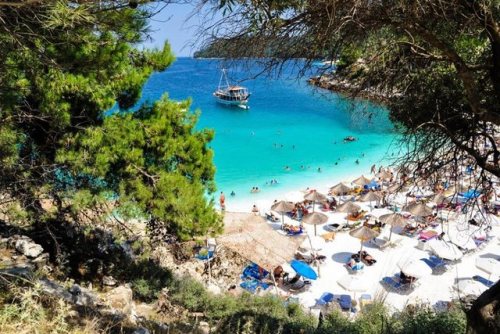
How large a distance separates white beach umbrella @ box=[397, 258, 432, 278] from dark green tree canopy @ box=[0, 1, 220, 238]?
6.58 metres

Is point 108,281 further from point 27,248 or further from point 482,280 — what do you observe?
point 482,280

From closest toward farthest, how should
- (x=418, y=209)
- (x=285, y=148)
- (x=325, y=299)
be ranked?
(x=325, y=299), (x=418, y=209), (x=285, y=148)

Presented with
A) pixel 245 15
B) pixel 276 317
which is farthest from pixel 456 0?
pixel 276 317

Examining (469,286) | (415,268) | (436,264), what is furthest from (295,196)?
(469,286)

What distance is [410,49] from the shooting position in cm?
378

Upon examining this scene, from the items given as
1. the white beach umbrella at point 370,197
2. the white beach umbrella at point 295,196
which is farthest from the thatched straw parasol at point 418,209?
the white beach umbrella at point 295,196

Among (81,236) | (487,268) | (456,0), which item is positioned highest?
(456,0)

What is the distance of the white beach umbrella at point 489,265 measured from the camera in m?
11.5

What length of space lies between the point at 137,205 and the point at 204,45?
4.86 meters

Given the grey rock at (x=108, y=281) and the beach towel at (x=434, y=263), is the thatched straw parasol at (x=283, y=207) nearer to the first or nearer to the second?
the beach towel at (x=434, y=263)

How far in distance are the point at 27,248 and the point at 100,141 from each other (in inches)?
117

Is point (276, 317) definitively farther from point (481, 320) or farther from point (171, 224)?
point (481, 320)

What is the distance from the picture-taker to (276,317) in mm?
7789

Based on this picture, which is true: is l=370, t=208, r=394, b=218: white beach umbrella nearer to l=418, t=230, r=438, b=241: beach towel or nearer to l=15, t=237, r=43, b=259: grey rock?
l=418, t=230, r=438, b=241: beach towel
